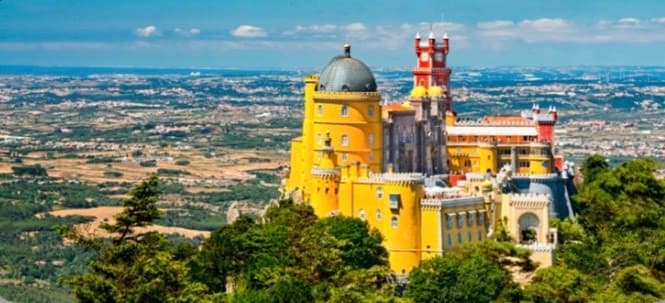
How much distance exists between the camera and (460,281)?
60438 mm

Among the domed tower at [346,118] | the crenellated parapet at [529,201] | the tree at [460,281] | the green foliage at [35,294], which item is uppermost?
the domed tower at [346,118]

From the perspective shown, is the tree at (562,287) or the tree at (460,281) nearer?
the tree at (562,287)

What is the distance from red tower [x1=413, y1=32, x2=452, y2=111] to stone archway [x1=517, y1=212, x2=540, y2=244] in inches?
1046

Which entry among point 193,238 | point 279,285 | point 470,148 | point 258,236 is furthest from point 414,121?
point 193,238

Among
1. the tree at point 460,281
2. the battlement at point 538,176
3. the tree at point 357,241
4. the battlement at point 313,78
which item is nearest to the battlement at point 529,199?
the tree at point 460,281

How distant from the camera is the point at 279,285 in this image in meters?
55.5

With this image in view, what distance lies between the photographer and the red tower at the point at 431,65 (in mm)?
96125

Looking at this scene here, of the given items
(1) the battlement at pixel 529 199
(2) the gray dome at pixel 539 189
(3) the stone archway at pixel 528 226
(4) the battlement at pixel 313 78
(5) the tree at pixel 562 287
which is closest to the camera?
(5) the tree at pixel 562 287

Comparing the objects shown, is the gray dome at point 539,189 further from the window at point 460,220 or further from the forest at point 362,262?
the window at point 460,220

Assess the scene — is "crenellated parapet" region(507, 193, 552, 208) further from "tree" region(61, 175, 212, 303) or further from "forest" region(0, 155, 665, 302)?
"tree" region(61, 175, 212, 303)

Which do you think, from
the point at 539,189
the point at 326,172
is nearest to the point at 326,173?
the point at 326,172

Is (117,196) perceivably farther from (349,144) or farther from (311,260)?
(311,260)

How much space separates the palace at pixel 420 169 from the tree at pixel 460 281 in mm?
4711

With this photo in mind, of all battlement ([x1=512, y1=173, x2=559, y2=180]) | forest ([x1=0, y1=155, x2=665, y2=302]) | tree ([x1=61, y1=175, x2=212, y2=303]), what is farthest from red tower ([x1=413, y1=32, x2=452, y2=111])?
tree ([x1=61, y1=175, x2=212, y2=303])
